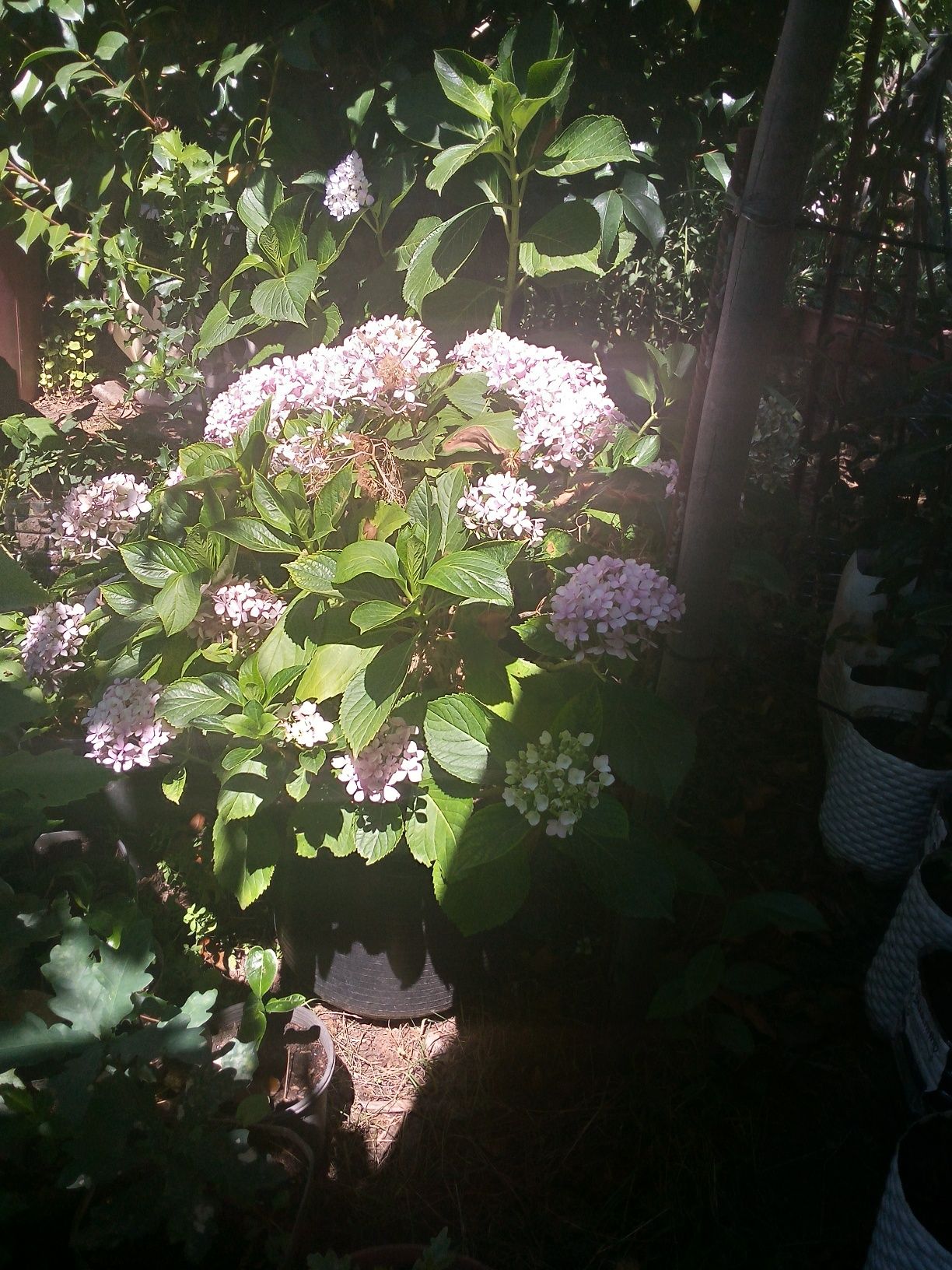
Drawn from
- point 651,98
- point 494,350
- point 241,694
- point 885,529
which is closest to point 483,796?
point 241,694

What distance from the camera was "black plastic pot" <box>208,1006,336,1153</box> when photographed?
1424 mm

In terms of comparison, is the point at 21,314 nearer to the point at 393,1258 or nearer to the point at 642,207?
the point at 642,207

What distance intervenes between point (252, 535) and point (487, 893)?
25.7 inches

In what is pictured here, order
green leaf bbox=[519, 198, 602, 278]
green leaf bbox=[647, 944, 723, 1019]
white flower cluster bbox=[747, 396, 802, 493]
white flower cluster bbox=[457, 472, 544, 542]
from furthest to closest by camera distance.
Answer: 1. white flower cluster bbox=[747, 396, 802, 493]
2. green leaf bbox=[519, 198, 602, 278]
3. green leaf bbox=[647, 944, 723, 1019]
4. white flower cluster bbox=[457, 472, 544, 542]

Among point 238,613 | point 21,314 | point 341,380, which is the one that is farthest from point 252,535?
point 21,314

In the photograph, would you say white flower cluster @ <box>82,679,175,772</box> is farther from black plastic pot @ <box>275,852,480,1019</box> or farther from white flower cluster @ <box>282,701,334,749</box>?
black plastic pot @ <box>275,852,480,1019</box>

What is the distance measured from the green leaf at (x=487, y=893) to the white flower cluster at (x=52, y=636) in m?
0.82

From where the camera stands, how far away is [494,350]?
1.56m

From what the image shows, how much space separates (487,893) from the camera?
52.7 inches

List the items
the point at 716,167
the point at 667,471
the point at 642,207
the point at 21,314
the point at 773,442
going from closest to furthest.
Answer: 1. the point at 667,471
2. the point at 642,207
3. the point at 716,167
4. the point at 773,442
5. the point at 21,314

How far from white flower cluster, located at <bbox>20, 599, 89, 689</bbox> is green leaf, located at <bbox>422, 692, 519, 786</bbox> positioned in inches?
29.6

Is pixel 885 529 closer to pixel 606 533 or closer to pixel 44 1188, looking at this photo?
pixel 606 533

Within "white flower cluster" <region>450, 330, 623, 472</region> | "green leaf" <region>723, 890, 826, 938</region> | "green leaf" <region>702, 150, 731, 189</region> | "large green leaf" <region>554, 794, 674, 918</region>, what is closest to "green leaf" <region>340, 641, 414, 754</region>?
"large green leaf" <region>554, 794, 674, 918</region>

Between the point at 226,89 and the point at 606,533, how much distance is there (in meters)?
1.86
